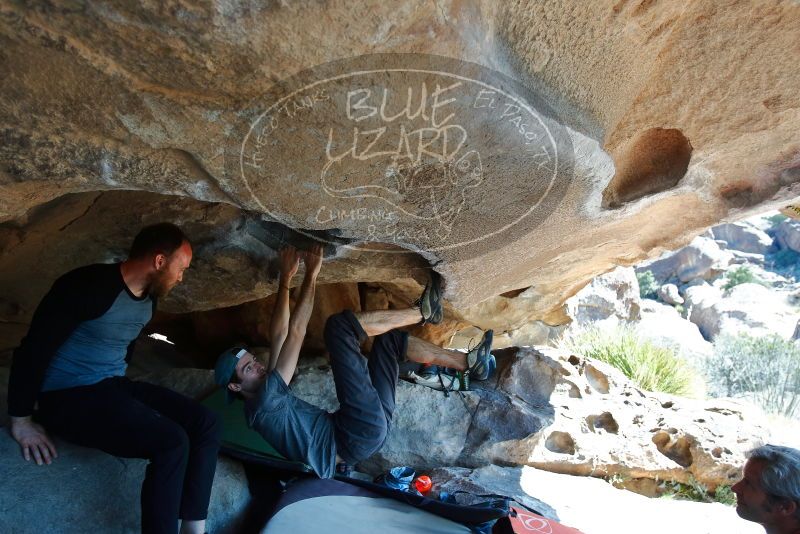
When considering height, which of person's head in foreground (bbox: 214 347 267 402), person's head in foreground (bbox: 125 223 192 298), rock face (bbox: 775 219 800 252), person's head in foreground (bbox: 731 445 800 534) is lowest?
person's head in foreground (bbox: 731 445 800 534)

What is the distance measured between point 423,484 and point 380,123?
99.0 inches

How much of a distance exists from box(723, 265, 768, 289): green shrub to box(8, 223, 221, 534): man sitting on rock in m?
25.4

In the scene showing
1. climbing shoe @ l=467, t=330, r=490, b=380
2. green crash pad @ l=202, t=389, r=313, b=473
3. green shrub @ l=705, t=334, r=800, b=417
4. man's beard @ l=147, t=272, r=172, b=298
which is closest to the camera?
man's beard @ l=147, t=272, r=172, b=298

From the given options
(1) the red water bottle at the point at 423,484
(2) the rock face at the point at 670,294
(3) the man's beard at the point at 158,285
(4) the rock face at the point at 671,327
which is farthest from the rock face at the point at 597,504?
(2) the rock face at the point at 670,294

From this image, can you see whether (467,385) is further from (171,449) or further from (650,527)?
(171,449)

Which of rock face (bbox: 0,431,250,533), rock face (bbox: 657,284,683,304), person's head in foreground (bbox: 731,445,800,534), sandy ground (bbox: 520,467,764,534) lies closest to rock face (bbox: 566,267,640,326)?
sandy ground (bbox: 520,467,764,534)

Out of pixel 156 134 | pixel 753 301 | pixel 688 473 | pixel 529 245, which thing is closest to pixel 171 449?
pixel 156 134

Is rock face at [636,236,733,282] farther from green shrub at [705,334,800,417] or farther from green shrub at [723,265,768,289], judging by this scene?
green shrub at [705,334,800,417]

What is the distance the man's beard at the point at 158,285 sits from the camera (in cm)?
248

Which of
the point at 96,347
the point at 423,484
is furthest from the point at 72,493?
the point at 423,484

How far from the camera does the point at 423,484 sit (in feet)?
11.9

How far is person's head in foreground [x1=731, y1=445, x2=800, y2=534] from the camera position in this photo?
2217mm

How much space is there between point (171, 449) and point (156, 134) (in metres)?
1.22

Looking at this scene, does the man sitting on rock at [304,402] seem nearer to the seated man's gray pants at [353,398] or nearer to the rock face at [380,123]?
the seated man's gray pants at [353,398]
